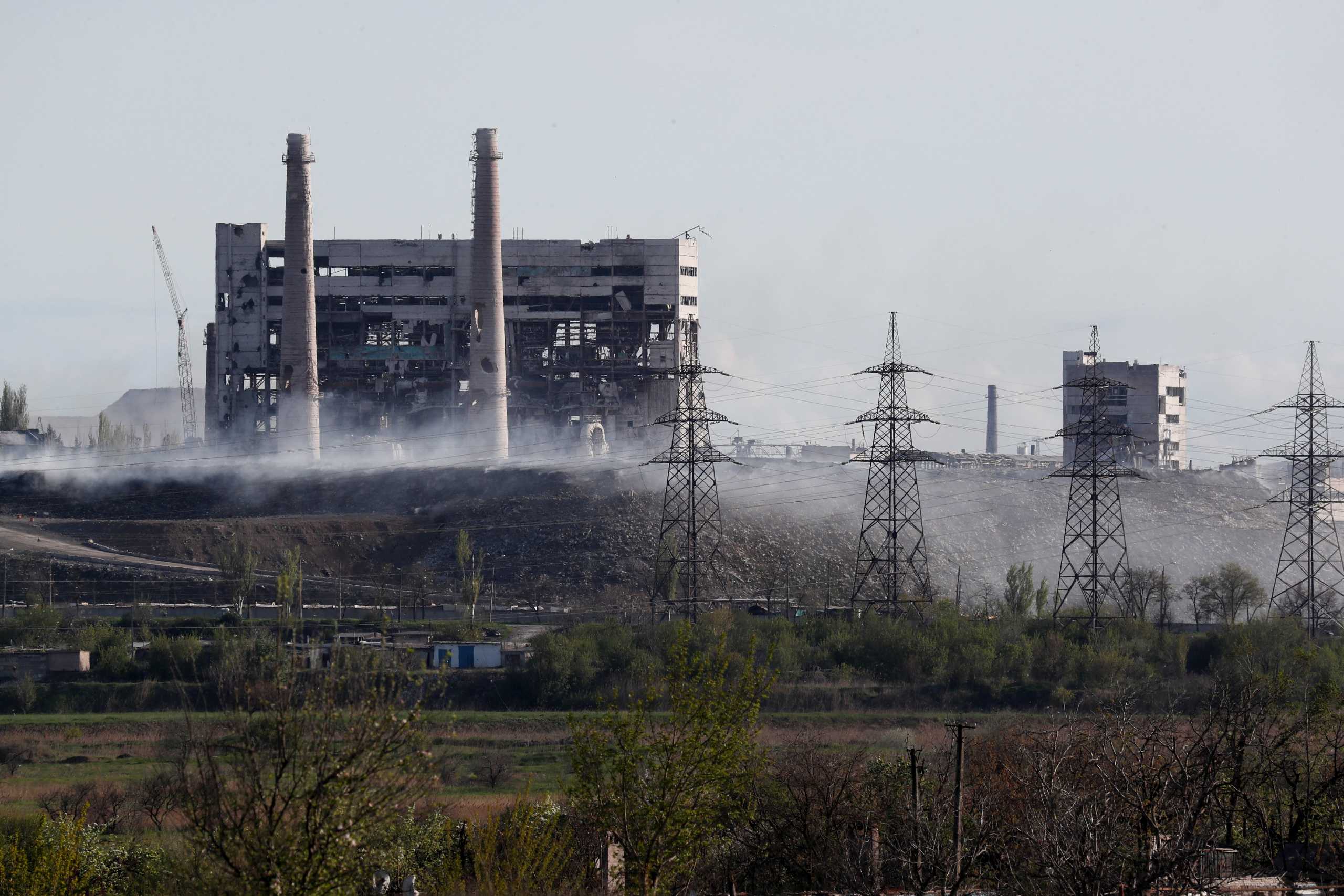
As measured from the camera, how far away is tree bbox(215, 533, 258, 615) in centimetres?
5144

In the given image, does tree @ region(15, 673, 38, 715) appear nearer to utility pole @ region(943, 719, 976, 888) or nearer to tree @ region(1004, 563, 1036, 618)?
tree @ region(1004, 563, 1036, 618)

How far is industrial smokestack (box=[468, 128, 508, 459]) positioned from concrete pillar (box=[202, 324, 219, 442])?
48.2 ft

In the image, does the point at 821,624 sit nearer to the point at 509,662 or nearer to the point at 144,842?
the point at 509,662

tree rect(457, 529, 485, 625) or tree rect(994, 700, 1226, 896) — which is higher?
tree rect(457, 529, 485, 625)

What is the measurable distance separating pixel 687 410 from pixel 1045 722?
587 inches

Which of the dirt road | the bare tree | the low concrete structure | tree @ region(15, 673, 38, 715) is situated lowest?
the bare tree

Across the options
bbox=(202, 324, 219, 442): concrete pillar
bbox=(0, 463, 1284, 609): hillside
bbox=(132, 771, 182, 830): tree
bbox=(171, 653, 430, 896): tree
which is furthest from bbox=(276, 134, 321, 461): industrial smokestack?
bbox=(171, 653, 430, 896): tree

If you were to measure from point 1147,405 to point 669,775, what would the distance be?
287ft

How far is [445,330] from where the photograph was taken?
82.0m

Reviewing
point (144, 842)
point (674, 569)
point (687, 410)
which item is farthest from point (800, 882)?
point (674, 569)

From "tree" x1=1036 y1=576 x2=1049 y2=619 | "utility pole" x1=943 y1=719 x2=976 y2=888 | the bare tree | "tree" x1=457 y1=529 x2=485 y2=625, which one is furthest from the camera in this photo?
"tree" x1=1036 y1=576 x2=1049 y2=619

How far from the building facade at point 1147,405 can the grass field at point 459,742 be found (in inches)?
2395

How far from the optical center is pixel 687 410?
162 ft

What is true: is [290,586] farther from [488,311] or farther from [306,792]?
[306,792]
